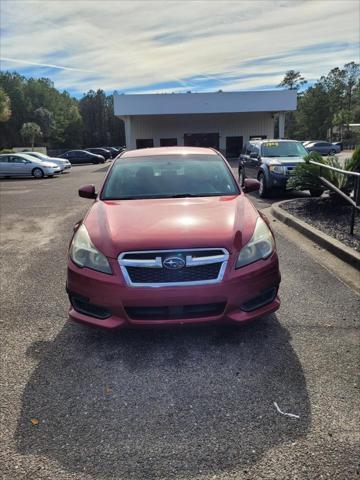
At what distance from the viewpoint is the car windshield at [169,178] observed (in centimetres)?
450

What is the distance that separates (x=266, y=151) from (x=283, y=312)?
9.66 m

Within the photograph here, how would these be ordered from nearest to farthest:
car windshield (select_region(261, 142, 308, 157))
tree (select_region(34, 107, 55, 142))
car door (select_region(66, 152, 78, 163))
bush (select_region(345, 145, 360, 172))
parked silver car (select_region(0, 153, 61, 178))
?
bush (select_region(345, 145, 360, 172))
car windshield (select_region(261, 142, 308, 157))
parked silver car (select_region(0, 153, 61, 178))
car door (select_region(66, 152, 78, 163))
tree (select_region(34, 107, 55, 142))

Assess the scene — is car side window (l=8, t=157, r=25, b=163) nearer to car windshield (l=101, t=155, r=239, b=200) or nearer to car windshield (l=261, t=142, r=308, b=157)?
car windshield (l=261, t=142, r=308, b=157)

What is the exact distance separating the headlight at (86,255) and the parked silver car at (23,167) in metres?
22.5

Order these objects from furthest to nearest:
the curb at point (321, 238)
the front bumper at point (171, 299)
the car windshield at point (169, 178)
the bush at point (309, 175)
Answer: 1. the bush at point (309, 175)
2. the curb at point (321, 238)
3. the car windshield at point (169, 178)
4. the front bumper at point (171, 299)

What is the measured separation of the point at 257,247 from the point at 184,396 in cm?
133

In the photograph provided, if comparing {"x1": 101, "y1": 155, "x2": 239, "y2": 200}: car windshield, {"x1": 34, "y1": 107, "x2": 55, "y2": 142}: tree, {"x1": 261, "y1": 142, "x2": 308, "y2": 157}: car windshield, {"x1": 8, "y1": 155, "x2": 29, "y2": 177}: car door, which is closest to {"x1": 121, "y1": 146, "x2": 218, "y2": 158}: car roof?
{"x1": 101, "y1": 155, "x2": 239, "y2": 200}: car windshield

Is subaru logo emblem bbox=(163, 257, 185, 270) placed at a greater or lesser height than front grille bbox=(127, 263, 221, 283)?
greater

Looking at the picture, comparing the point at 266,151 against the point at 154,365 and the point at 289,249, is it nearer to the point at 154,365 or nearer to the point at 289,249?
the point at 289,249

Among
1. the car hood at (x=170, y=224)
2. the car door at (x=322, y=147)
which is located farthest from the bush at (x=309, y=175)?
the car door at (x=322, y=147)

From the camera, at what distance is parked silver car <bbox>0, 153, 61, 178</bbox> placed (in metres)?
24.5

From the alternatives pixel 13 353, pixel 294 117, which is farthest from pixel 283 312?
pixel 294 117

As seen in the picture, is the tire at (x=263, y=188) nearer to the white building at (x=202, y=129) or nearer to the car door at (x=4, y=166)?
the car door at (x=4, y=166)

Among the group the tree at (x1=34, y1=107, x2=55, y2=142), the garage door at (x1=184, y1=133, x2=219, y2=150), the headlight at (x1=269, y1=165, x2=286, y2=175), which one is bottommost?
the headlight at (x1=269, y1=165, x2=286, y2=175)
